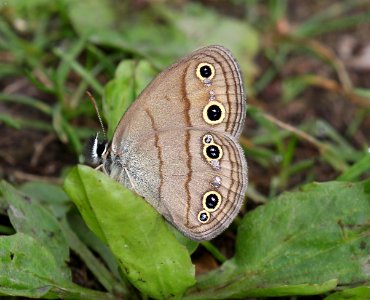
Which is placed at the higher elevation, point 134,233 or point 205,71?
point 205,71

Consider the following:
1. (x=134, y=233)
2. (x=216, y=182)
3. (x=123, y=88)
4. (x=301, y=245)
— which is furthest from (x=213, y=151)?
(x=123, y=88)

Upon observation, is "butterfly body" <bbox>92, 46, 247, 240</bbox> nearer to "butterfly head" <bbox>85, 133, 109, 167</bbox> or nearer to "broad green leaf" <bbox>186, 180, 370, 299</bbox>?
"butterfly head" <bbox>85, 133, 109, 167</bbox>

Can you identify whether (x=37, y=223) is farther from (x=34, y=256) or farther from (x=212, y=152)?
(x=212, y=152)

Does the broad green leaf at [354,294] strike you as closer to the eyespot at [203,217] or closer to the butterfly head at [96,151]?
the eyespot at [203,217]

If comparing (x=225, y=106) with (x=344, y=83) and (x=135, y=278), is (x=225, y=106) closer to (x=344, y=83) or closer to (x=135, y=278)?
(x=135, y=278)

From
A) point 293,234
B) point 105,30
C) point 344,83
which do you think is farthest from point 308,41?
point 293,234
